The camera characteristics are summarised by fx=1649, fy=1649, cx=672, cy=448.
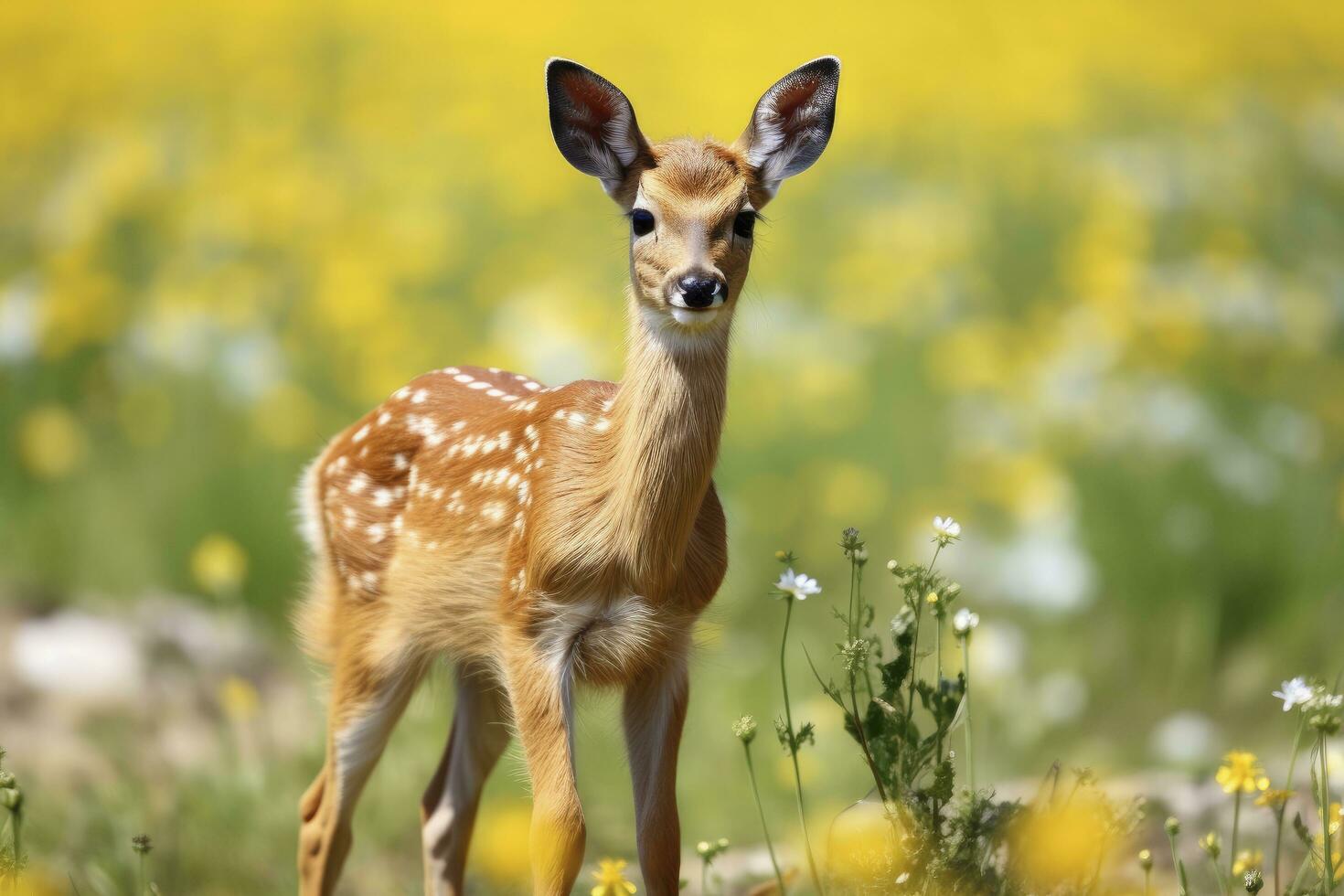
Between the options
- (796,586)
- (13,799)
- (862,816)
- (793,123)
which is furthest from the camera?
(862,816)

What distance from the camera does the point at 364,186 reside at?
960cm

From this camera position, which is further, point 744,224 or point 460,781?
point 460,781

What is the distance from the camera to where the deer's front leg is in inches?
171

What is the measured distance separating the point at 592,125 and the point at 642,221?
34 cm

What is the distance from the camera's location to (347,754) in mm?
5023

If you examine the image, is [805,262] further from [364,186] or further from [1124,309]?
[364,186]

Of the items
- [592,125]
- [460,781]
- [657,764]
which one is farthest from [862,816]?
[592,125]

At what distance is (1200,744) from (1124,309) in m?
2.80

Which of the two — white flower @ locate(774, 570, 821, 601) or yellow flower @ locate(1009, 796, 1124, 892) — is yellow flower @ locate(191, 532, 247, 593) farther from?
yellow flower @ locate(1009, 796, 1124, 892)

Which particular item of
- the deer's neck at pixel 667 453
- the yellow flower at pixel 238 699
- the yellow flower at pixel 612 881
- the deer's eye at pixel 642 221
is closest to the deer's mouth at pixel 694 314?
the deer's neck at pixel 667 453

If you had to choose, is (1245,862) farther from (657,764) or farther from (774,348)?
(774,348)

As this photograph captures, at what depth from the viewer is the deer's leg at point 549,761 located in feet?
13.7

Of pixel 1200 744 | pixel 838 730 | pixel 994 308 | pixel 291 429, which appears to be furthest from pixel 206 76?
pixel 1200 744

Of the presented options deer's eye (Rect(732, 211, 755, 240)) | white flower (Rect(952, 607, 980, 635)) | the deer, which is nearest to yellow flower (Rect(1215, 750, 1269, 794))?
white flower (Rect(952, 607, 980, 635))
